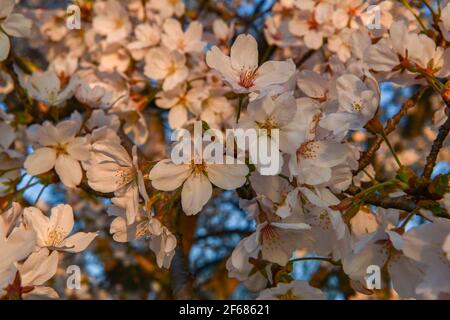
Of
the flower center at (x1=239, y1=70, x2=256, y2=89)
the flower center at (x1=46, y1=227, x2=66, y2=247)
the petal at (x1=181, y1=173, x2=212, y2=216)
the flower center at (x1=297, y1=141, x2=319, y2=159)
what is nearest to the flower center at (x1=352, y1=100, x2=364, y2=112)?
the flower center at (x1=297, y1=141, x2=319, y2=159)

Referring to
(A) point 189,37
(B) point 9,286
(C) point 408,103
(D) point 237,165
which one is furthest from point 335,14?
(B) point 9,286

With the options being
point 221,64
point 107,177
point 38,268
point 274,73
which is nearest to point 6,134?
point 107,177

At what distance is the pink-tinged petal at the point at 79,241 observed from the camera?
1602mm

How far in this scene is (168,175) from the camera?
4.92ft

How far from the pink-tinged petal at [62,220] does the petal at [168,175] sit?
370 mm

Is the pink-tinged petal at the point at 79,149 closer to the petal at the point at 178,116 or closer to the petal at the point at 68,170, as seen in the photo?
the petal at the point at 68,170

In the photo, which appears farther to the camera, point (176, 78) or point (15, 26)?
point (176, 78)

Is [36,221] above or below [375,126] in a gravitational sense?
below

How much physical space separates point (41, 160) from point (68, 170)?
0.10 meters

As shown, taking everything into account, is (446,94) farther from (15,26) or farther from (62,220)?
(15,26)

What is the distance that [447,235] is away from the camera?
3.88ft

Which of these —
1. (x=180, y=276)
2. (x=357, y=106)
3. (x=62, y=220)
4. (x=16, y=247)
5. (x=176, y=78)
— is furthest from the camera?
(x=176, y=78)

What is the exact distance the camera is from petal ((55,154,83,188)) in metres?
2.02

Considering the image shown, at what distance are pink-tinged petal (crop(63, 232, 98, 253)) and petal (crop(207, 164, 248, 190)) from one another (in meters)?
0.36
